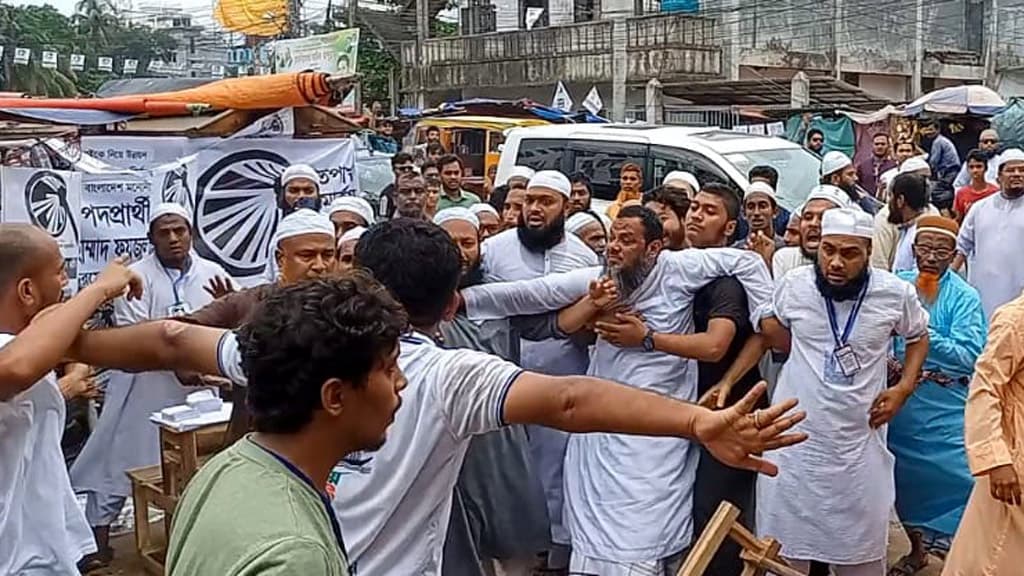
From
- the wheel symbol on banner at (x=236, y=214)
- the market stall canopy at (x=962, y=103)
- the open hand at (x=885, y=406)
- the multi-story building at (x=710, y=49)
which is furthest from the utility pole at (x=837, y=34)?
the open hand at (x=885, y=406)

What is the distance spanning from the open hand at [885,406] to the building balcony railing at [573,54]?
64.4 feet

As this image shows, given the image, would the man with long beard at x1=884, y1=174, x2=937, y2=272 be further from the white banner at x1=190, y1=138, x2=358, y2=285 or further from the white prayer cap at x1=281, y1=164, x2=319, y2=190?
the white banner at x1=190, y1=138, x2=358, y2=285

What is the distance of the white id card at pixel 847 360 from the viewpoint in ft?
13.9

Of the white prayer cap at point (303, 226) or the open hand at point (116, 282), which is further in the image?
the white prayer cap at point (303, 226)

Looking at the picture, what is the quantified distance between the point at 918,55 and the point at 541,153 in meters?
18.5

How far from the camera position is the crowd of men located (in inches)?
68.7

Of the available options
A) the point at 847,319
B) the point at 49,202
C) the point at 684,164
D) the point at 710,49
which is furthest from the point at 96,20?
the point at 847,319

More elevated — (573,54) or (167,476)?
(573,54)

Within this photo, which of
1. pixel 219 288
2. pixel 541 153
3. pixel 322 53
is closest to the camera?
pixel 219 288

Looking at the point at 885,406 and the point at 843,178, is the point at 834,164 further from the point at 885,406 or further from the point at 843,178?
the point at 885,406

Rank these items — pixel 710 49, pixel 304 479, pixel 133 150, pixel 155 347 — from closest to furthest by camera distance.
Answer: pixel 304 479
pixel 155 347
pixel 133 150
pixel 710 49

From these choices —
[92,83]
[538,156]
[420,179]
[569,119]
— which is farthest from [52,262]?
[92,83]

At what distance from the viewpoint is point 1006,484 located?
342 cm

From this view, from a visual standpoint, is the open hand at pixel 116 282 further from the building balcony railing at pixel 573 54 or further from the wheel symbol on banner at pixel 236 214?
the building balcony railing at pixel 573 54
